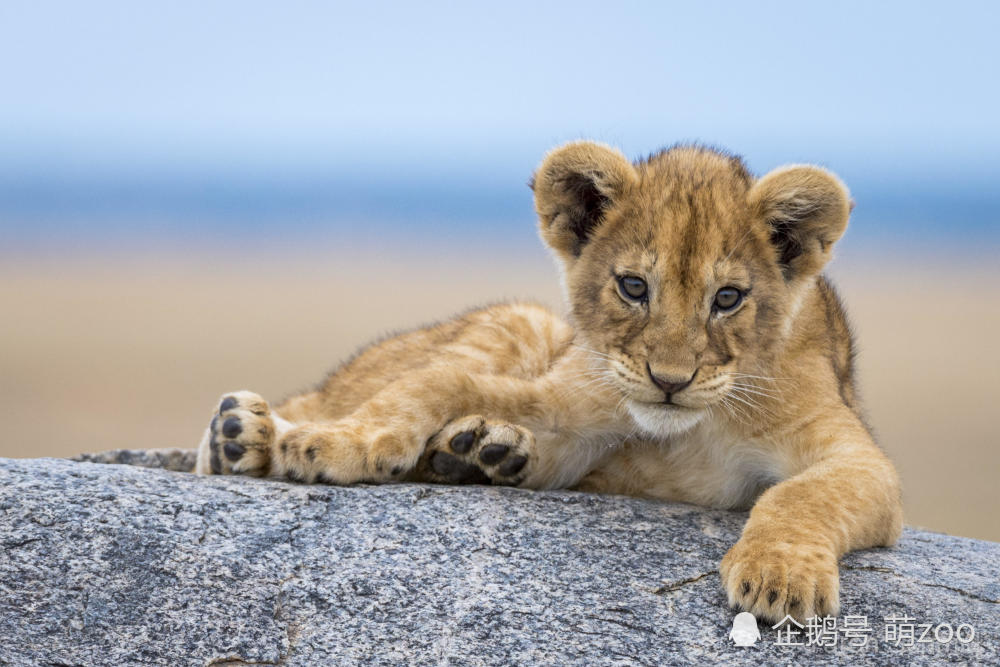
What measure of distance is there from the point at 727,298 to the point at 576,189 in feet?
2.56

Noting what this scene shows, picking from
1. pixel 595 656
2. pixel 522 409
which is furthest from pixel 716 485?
pixel 595 656

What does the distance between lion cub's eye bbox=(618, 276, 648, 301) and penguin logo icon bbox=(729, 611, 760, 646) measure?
116cm

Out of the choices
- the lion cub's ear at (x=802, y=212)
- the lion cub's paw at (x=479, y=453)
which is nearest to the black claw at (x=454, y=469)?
the lion cub's paw at (x=479, y=453)

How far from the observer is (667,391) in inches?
146

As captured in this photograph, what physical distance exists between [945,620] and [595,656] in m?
1.13

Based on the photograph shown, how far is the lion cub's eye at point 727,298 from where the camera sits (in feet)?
12.6

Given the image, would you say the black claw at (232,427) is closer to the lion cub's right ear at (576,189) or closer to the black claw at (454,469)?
the black claw at (454,469)

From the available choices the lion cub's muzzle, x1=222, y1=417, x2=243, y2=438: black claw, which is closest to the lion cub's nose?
the lion cub's muzzle

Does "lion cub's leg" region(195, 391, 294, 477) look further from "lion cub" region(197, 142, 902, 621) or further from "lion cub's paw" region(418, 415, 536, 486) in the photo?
"lion cub's paw" region(418, 415, 536, 486)

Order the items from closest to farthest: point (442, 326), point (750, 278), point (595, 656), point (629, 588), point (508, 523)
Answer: point (595, 656) < point (629, 588) < point (508, 523) < point (750, 278) < point (442, 326)

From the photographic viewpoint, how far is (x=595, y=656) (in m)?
3.07

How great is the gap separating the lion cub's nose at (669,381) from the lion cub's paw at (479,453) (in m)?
0.64

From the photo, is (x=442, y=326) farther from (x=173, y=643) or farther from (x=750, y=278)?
(x=173, y=643)

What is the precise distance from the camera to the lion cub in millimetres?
3762
